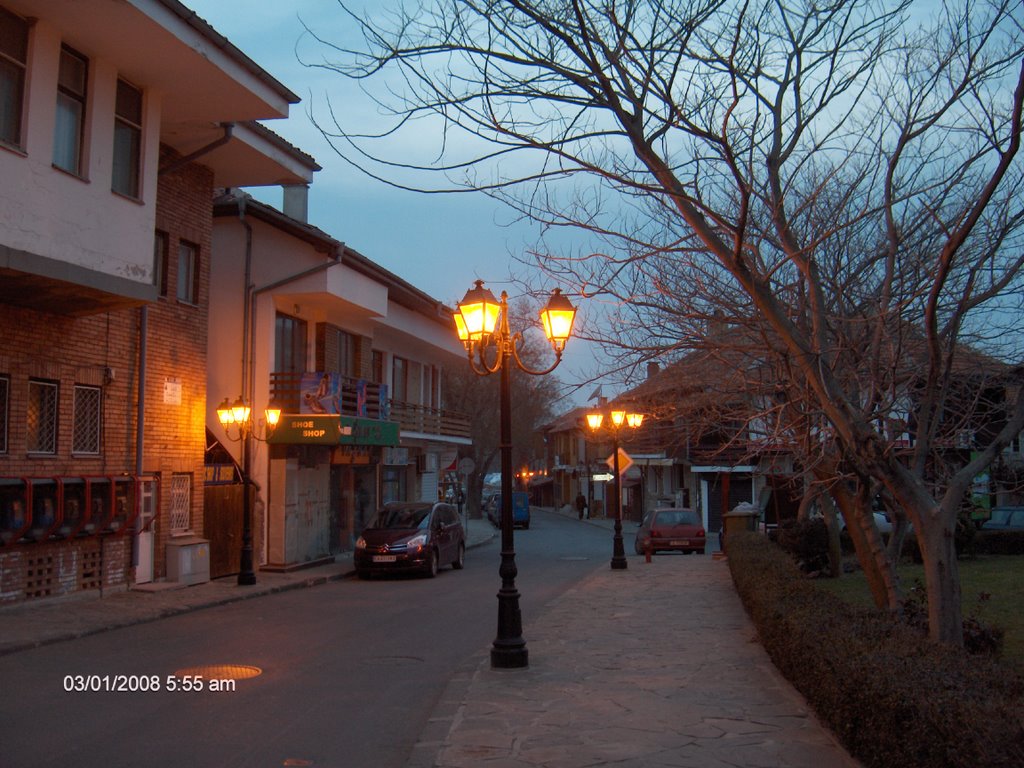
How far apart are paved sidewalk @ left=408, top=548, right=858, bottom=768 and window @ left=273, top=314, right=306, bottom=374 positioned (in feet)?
37.6

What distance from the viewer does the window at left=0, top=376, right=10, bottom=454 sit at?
1388 centimetres

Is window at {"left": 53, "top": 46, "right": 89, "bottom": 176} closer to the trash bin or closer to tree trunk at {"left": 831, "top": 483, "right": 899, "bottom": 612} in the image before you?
tree trunk at {"left": 831, "top": 483, "right": 899, "bottom": 612}

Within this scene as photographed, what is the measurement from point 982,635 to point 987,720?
5294 mm

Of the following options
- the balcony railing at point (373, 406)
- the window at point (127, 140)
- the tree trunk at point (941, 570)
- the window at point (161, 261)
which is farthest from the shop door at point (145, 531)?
the tree trunk at point (941, 570)

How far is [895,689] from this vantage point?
543 cm

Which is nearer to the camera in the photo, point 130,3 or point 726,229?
point 726,229

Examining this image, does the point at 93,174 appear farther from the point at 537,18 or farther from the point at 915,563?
the point at 915,563

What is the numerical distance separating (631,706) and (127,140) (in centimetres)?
1194

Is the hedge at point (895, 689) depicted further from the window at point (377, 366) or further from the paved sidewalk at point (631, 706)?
the window at point (377, 366)

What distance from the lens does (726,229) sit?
25.5 ft

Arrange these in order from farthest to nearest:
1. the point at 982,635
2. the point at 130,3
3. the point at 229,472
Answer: the point at 229,472 → the point at 130,3 → the point at 982,635

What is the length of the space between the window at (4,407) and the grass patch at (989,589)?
11870mm

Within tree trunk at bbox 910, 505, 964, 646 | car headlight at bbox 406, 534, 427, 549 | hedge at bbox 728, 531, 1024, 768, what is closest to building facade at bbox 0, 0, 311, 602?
car headlight at bbox 406, 534, 427, 549

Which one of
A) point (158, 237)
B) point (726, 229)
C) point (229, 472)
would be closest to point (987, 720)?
point (726, 229)
